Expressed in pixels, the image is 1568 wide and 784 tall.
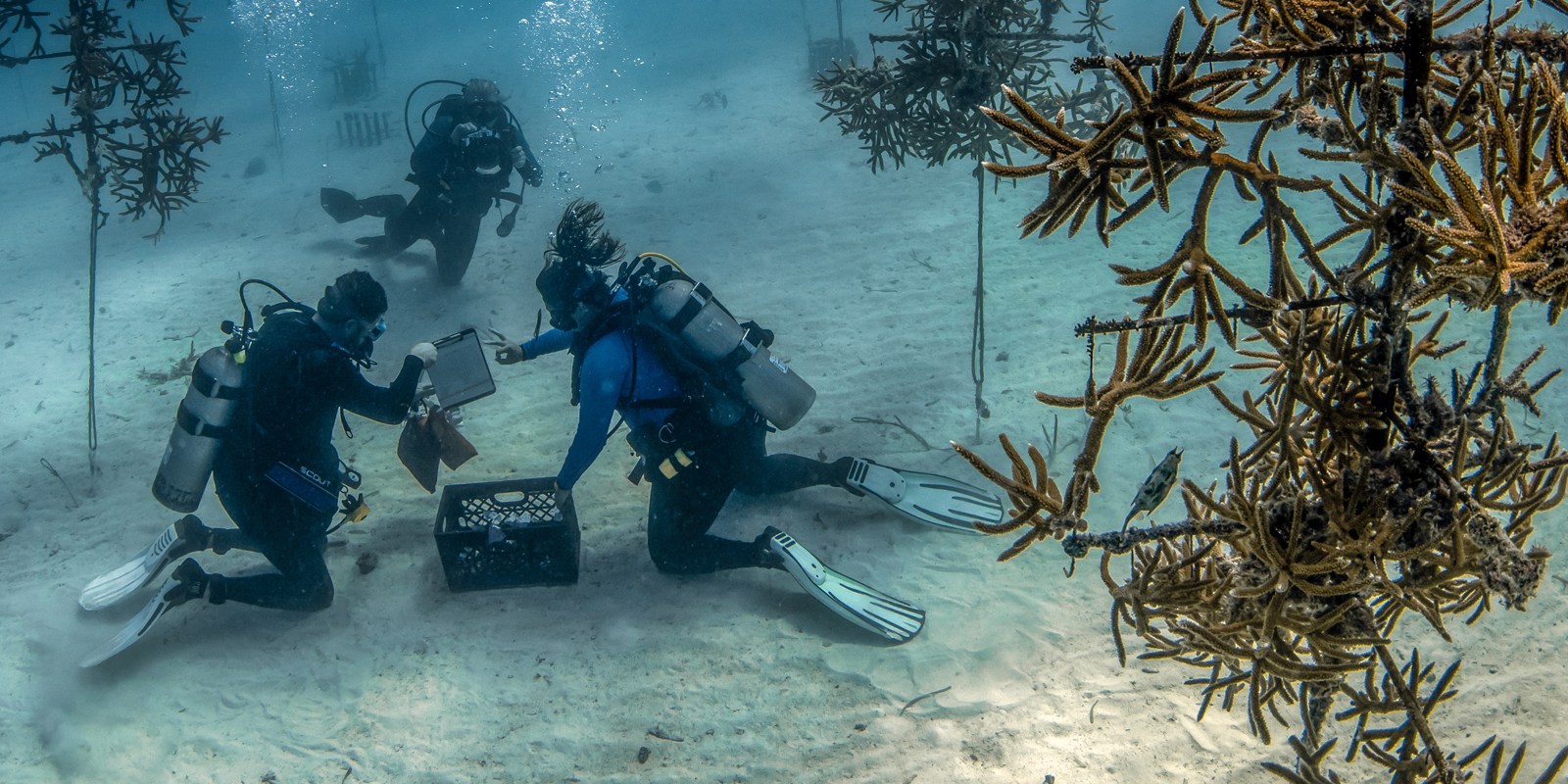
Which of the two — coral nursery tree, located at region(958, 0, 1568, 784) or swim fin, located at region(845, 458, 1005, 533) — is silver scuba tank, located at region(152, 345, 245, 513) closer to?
swim fin, located at region(845, 458, 1005, 533)

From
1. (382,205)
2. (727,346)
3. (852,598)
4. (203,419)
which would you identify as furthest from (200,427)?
(382,205)

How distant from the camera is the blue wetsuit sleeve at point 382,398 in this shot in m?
5.52

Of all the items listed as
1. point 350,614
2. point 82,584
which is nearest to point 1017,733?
point 350,614

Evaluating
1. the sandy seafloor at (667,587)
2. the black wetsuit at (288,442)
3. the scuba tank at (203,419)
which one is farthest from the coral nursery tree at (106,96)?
the black wetsuit at (288,442)

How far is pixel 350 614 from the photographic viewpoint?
225 inches

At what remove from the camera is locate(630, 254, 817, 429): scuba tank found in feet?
17.3

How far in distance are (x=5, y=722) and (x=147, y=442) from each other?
12.5 ft

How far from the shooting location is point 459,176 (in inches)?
379

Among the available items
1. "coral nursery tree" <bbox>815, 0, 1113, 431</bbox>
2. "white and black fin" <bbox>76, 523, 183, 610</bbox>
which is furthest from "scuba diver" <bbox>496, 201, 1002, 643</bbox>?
"white and black fin" <bbox>76, 523, 183, 610</bbox>

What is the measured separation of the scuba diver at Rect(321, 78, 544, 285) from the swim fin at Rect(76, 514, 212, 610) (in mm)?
5239

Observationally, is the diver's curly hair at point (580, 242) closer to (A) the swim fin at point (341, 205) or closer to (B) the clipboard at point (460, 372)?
(B) the clipboard at point (460, 372)

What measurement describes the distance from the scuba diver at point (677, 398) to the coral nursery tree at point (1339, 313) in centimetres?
294

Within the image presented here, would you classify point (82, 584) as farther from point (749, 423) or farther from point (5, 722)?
point (749, 423)

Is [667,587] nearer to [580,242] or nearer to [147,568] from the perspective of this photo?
[580,242]
